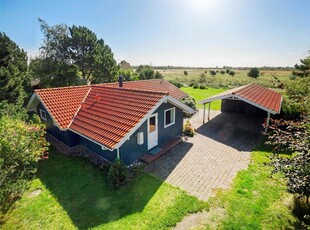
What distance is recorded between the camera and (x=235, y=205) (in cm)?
700

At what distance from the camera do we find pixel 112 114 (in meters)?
10.1

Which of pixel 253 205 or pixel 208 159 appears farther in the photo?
pixel 208 159

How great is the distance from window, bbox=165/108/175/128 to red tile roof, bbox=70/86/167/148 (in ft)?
6.49

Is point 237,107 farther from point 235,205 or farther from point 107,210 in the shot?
point 107,210

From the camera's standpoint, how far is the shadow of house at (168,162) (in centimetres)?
915

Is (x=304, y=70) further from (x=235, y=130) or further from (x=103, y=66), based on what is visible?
(x=103, y=66)

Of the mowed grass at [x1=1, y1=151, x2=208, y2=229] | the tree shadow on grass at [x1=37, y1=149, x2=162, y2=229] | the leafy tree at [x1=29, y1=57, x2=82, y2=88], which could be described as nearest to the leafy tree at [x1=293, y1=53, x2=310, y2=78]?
the mowed grass at [x1=1, y1=151, x2=208, y2=229]

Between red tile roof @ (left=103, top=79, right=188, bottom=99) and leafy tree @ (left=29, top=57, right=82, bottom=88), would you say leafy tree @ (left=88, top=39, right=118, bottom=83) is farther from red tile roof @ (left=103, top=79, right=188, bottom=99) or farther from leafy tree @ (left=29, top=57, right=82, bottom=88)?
red tile roof @ (left=103, top=79, right=188, bottom=99)

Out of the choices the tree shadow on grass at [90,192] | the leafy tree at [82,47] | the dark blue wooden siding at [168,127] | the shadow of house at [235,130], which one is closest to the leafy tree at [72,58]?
the leafy tree at [82,47]

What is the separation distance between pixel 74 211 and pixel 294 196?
830cm

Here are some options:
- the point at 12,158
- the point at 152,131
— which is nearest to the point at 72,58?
the point at 152,131

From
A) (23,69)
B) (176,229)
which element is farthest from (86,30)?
(176,229)

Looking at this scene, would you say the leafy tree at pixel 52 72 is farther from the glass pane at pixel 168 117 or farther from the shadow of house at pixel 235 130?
the shadow of house at pixel 235 130

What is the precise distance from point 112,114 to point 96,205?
4687mm
